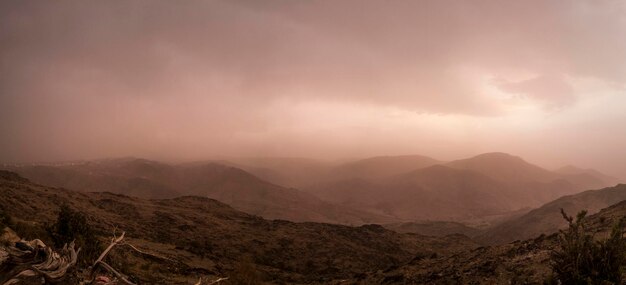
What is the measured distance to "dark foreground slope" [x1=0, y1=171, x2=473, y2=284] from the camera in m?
48.3

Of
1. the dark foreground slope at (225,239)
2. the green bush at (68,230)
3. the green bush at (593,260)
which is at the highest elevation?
the green bush at (593,260)

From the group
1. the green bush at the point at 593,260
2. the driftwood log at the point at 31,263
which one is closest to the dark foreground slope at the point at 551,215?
the green bush at the point at 593,260

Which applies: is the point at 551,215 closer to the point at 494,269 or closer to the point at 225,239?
the point at 225,239

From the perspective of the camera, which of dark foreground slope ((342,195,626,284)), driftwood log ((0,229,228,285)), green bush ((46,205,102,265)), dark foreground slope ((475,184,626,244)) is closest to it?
driftwood log ((0,229,228,285))

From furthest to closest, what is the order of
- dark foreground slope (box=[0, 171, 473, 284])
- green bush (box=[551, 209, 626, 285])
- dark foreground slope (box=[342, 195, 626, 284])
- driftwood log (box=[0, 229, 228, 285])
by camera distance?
1. dark foreground slope (box=[0, 171, 473, 284])
2. dark foreground slope (box=[342, 195, 626, 284])
3. green bush (box=[551, 209, 626, 285])
4. driftwood log (box=[0, 229, 228, 285])

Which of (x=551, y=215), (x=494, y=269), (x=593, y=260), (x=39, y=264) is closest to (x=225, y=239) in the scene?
(x=494, y=269)

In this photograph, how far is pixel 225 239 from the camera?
233ft

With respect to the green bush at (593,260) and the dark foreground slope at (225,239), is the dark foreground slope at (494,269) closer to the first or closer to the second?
the green bush at (593,260)

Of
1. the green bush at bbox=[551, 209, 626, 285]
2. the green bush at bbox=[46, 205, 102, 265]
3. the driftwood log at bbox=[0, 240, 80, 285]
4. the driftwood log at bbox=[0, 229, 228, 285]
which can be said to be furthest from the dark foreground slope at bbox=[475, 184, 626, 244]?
the driftwood log at bbox=[0, 240, 80, 285]

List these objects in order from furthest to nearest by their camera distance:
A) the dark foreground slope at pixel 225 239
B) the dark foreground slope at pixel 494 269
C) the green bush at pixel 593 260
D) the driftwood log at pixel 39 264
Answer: the dark foreground slope at pixel 225 239, the dark foreground slope at pixel 494 269, the green bush at pixel 593 260, the driftwood log at pixel 39 264

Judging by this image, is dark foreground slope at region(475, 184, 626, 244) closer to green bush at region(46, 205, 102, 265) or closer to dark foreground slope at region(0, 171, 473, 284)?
dark foreground slope at region(0, 171, 473, 284)

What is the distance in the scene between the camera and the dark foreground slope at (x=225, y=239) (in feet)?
159

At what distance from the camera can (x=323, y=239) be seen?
81.0m

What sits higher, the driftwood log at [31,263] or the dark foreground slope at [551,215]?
the driftwood log at [31,263]
